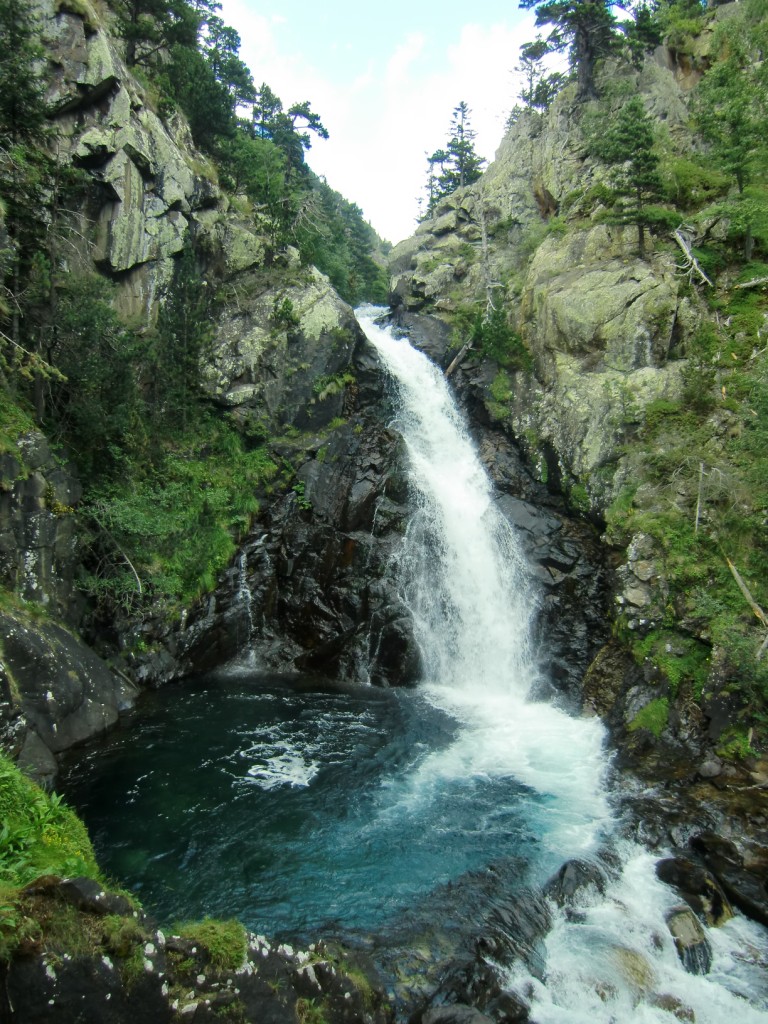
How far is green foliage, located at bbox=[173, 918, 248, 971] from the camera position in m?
6.08

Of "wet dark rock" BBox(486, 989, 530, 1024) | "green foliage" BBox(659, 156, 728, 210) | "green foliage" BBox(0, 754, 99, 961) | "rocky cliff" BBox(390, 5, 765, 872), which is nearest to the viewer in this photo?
"green foliage" BBox(0, 754, 99, 961)

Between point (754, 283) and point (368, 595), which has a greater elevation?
point (754, 283)

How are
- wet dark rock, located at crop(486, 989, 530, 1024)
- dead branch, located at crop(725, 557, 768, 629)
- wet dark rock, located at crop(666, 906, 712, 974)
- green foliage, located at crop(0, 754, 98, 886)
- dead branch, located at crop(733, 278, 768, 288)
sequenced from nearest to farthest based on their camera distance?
green foliage, located at crop(0, 754, 98, 886) → wet dark rock, located at crop(486, 989, 530, 1024) → wet dark rock, located at crop(666, 906, 712, 974) → dead branch, located at crop(725, 557, 768, 629) → dead branch, located at crop(733, 278, 768, 288)

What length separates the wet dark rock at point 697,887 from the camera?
32.8ft

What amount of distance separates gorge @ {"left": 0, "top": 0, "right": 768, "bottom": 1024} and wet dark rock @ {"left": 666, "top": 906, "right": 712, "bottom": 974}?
6 cm

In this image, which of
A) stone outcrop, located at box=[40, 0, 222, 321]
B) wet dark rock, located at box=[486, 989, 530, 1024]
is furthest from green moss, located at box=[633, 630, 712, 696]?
stone outcrop, located at box=[40, 0, 222, 321]

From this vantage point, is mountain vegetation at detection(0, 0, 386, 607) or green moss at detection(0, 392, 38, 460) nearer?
green moss at detection(0, 392, 38, 460)

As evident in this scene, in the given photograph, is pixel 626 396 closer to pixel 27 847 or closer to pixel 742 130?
pixel 742 130

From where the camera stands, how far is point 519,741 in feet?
52.8

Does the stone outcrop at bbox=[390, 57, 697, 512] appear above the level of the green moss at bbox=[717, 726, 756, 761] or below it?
above

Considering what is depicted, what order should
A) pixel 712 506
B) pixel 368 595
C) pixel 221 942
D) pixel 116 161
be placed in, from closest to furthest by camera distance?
pixel 221 942, pixel 712 506, pixel 368 595, pixel 116 161

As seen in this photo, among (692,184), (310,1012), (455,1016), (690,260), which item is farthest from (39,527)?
(692,184)

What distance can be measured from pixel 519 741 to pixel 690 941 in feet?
22.5

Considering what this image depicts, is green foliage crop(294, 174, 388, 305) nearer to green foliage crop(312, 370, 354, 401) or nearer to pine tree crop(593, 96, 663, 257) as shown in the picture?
green foliage crop(312, 370, 354, 401)
